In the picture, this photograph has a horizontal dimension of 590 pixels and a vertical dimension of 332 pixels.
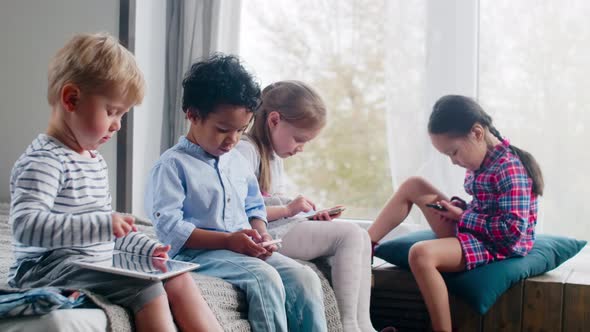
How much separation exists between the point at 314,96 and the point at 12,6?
5.01 ft

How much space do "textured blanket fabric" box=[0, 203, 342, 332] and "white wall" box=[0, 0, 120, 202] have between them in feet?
2.90

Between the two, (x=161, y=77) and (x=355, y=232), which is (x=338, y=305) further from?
(x=161, y=77)

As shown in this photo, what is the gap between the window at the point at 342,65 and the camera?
3352 millimetres

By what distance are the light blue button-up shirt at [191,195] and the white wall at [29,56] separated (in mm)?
1322

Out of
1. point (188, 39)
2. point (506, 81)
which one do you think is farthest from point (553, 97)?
point (188, 39)

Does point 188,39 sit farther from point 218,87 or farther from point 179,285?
point 179,285

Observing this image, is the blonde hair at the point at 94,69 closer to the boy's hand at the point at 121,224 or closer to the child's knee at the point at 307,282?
the boy's hand at the point at 121,224

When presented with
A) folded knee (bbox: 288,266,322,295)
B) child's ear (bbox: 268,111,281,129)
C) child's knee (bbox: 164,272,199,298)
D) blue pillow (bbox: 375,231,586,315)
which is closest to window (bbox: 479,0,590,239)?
blue pillow (bbox: 375,231,586,315)

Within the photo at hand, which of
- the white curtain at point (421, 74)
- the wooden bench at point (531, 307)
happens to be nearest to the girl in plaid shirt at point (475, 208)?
the wooden bench at point (531, 307)

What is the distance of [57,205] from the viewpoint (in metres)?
1.39

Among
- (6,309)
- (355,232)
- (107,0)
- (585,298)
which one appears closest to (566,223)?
(585,298)

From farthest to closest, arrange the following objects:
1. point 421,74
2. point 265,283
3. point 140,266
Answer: point 421,74 → point 265,283 → point 140,266

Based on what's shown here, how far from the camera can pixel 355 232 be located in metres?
2.10

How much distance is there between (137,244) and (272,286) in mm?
305
